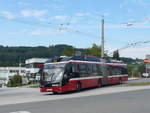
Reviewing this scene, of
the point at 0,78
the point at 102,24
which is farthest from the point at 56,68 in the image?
the point at 0,78

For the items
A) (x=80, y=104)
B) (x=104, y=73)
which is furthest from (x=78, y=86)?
(x=80, y=104)

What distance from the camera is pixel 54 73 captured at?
26.7 meters

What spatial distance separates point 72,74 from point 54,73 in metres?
1.55

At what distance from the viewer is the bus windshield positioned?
2650 cm

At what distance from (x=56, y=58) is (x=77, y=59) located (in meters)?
2.06

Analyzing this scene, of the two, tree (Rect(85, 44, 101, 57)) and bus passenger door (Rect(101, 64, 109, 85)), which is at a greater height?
tree (Rect(85, 44, 101, 57))

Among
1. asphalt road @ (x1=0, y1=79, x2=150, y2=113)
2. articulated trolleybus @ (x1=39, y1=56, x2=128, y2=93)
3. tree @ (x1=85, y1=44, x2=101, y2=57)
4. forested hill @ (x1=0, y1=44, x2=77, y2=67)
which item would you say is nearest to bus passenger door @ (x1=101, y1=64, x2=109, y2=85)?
articulated trolleybus @ (x1=39, y1=56, x2=128, y2=93)

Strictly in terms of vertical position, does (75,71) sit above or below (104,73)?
above

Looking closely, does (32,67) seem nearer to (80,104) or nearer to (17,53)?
(17,53)

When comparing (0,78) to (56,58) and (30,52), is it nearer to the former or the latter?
(30,52)

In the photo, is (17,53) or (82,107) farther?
(17,53)

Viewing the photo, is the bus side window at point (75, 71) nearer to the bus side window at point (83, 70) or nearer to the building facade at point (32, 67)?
the bus side window at point (83, 70)

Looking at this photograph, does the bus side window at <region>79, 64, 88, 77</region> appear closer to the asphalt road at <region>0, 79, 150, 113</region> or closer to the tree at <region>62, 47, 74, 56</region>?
the asphalt road at <region>0, 79, 150, 113</region>

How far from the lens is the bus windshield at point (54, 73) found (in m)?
26.5
